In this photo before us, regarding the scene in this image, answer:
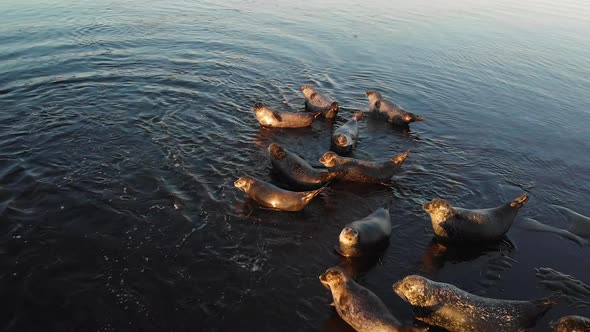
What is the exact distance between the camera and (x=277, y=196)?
362 inches

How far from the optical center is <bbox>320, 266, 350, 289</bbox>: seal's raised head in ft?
22.3

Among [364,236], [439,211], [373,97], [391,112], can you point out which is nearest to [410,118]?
[391,112]

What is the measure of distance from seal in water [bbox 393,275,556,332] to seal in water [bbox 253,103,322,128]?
7.69 meters

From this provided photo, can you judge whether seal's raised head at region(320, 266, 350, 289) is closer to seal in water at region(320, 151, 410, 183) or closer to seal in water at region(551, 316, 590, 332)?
seal in water at region(551, 316, 590, 332)

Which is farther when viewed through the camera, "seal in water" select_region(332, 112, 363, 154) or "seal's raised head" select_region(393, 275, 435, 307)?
"seal in water" select_region(332, 112, 363, 154)

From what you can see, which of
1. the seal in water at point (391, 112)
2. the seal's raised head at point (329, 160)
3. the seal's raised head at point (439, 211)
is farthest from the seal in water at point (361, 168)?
the seal in water at point (391, 112)

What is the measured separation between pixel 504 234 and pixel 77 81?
1494 centimetres

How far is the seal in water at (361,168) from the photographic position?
34.4 ft

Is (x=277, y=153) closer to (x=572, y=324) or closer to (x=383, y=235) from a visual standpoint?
(x=383, y=235)

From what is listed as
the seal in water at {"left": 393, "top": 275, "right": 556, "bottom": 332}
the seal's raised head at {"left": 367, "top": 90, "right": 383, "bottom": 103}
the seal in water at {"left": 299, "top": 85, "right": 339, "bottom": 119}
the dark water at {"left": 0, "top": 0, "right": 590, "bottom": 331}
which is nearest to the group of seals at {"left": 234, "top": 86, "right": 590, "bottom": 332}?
the seal in water at {"left": 393, "top": 275, "right": 556, "bottom": 332}

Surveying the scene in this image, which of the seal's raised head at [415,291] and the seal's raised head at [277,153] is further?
the seal's raised head at [277,153]

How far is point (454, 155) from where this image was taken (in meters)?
12.7

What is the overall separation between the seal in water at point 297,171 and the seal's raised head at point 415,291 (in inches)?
146

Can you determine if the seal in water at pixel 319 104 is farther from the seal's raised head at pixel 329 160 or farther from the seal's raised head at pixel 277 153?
the seal's raised head at pixel 277 153
